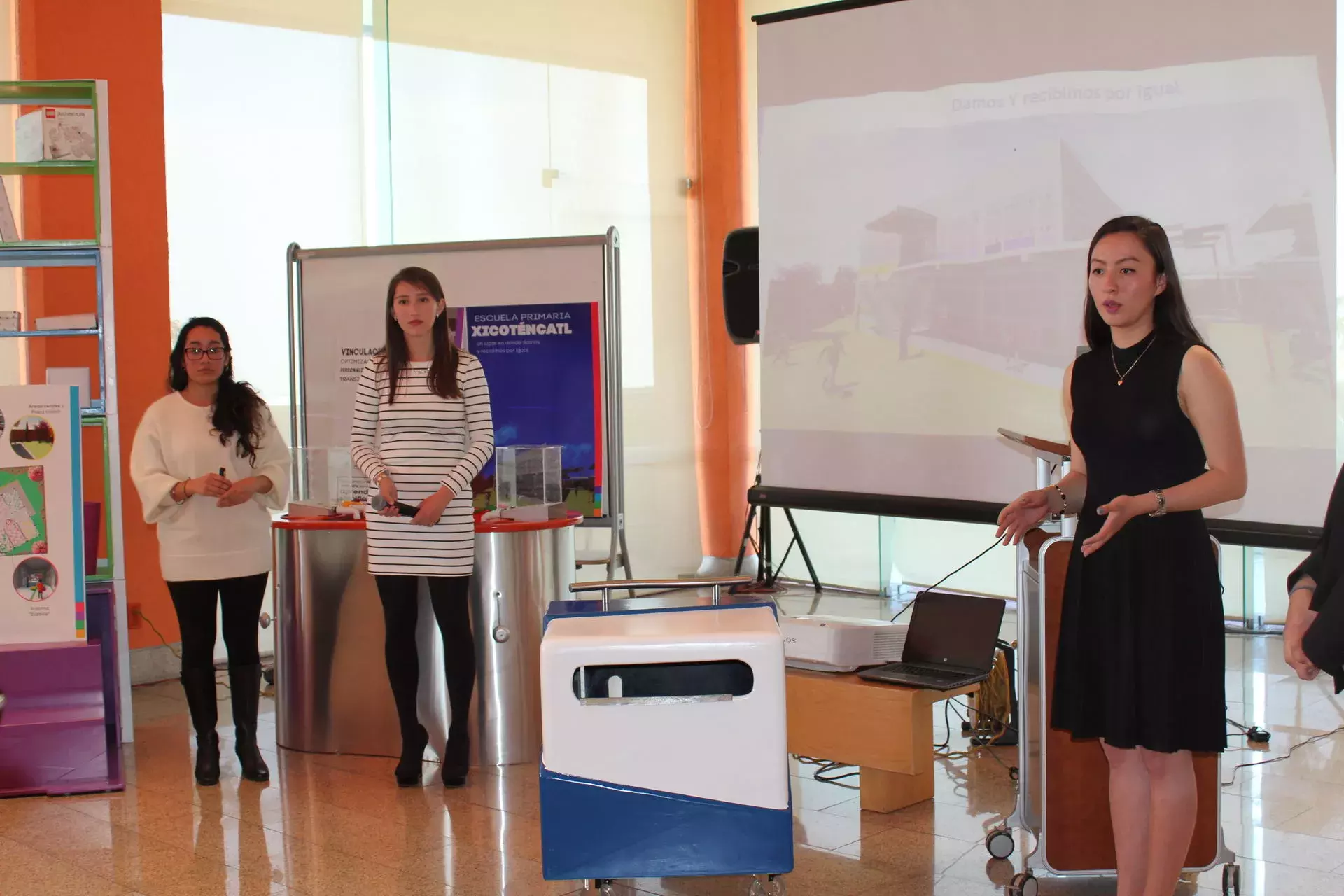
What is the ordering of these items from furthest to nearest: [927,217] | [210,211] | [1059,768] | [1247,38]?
[210,211] < [927,217] < [1247,38] < [1059,768]

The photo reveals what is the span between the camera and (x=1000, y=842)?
9.84 ft

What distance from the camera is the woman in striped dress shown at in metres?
3.69

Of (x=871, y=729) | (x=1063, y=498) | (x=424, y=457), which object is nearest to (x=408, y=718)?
(x=424, y=457)

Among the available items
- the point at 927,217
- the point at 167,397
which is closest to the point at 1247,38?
the point at 927,217

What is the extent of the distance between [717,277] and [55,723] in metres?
4.83

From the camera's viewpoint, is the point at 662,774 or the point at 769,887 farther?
the point at 769,887

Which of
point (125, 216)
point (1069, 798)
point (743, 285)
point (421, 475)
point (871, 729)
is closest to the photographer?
point (1069, 798)

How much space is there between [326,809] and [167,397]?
1.33 m

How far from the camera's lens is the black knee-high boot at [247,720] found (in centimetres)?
392

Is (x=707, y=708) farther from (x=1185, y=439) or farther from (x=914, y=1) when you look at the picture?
(x=914, y=1)

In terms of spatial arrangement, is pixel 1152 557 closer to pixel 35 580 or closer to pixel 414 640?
pixel 414 640

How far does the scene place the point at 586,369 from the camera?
15.9 feet

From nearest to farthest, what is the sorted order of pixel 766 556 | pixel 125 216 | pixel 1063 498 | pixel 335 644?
pixel 1063 498 < pixel 335 644 < pixel 125 216 < pixel 766 556

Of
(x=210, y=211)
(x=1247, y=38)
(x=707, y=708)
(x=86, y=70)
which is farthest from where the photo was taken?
(x=210, y=211)
